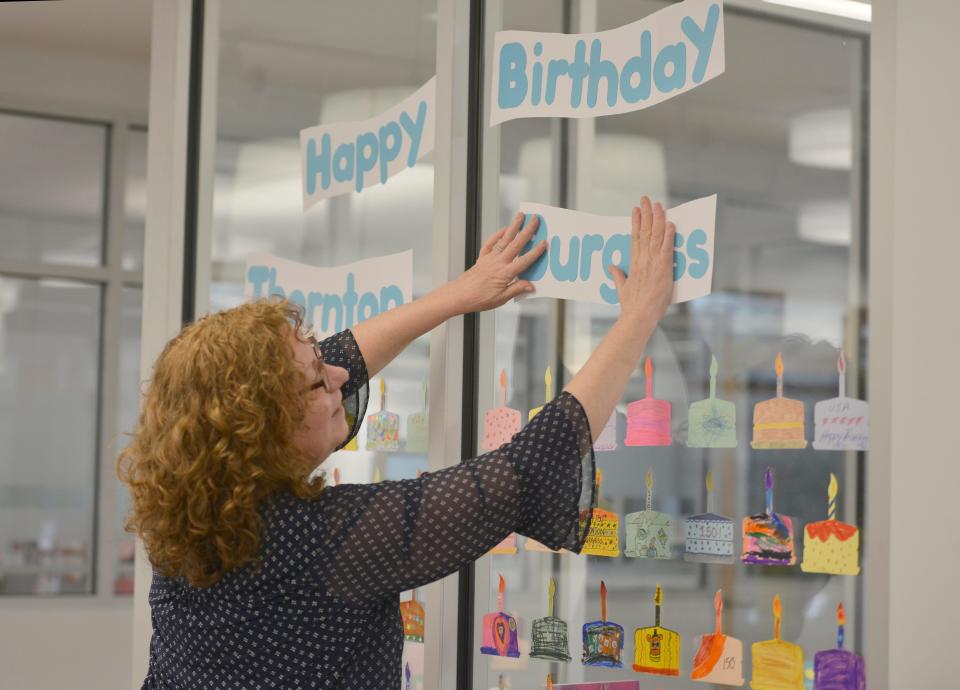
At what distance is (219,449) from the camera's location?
3.90 feet

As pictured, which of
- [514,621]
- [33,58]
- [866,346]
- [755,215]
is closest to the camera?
[866,346]

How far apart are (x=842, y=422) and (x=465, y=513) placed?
413mm

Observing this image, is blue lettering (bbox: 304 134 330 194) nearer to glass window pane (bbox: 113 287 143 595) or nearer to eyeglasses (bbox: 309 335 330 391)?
eyeglasses (bbox: 309 335 330 391)

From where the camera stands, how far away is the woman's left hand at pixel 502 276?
155 cm

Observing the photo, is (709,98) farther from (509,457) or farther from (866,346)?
(509,457)

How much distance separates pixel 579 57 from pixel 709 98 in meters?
0.22

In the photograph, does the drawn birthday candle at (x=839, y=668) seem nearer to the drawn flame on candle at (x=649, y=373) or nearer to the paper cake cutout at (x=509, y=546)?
the drawn flame on candle at (x=649, y=373)

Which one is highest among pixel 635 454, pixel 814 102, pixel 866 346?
pixel 814 102

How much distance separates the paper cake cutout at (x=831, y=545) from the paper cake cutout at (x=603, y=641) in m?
0.31

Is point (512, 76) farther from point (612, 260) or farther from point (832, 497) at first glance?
point (832, 497)

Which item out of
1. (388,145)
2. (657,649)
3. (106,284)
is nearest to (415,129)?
(388,145)

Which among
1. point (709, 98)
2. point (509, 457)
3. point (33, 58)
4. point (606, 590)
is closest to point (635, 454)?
point (606, 590)

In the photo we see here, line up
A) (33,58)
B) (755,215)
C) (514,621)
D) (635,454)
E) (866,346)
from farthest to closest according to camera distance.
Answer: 1. (33,58)
2. (514,621)
3. (635,454)
4. (755,215)
5. (866,346)

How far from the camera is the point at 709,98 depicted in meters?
1.38
